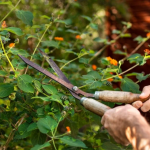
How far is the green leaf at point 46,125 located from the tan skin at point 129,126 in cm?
19

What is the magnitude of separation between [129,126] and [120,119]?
0.04 metres

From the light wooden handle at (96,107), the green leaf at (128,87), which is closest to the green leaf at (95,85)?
the green leaf at (128,87)

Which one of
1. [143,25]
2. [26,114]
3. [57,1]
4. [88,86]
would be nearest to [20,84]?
[26,114]

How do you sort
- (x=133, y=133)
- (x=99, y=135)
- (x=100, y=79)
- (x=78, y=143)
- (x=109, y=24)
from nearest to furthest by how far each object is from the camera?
(x=133, y=133) → (x=78, y=143) → (x=100, y=79) → (x=99, y=135) → (x=109, y=24)

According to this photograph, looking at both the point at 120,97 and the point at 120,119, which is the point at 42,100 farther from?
the point at 120,119

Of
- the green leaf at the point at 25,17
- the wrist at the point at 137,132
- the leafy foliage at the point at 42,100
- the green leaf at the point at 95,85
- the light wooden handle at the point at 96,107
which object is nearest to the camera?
the wrist at the point at 137,132

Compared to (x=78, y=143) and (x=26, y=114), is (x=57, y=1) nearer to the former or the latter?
(x=26, y=114)

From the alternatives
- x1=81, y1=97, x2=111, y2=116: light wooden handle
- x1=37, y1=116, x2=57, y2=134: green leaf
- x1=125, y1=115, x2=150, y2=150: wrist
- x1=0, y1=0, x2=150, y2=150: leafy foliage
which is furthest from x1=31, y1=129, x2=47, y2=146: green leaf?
x1=125, y1=115, x2=150, y2=150: wrist

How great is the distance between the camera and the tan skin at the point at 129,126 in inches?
28.4

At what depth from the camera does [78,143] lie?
0.89 m

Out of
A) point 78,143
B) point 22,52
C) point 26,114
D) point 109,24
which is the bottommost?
point 109,24

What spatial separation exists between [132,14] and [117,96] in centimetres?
312

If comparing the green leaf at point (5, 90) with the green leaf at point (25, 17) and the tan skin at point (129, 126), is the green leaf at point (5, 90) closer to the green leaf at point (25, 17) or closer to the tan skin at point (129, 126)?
the green leaf at point (25, 17)

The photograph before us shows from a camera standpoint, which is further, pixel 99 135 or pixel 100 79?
pixel 99 135
